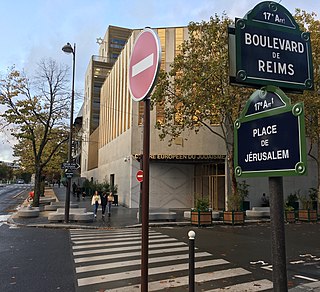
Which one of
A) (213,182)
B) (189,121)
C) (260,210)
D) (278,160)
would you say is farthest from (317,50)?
(278,160)

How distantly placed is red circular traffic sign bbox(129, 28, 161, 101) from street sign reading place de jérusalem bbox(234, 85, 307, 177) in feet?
3.19

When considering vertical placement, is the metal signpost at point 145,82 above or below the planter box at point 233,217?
above

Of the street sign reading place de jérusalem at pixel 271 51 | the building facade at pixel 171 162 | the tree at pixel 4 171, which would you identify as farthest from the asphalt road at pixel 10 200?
the tree at pixel 4 171

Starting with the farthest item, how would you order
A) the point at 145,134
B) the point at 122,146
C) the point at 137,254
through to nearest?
the point at 122,146 < the point at 137,254 < the point at 145,134

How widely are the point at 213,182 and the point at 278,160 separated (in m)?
26.6

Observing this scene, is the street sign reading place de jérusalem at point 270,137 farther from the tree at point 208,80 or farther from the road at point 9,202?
the road at point 9,202

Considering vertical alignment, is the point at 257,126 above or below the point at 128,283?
above

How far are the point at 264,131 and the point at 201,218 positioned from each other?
48.5ft

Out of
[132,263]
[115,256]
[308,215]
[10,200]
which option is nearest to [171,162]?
[308,215]

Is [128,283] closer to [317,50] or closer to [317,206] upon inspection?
[317,50]

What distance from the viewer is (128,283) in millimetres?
6344

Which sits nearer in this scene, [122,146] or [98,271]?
[98,271]

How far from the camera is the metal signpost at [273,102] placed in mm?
2752

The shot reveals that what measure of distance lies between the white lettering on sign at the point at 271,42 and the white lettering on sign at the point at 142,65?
93cm
